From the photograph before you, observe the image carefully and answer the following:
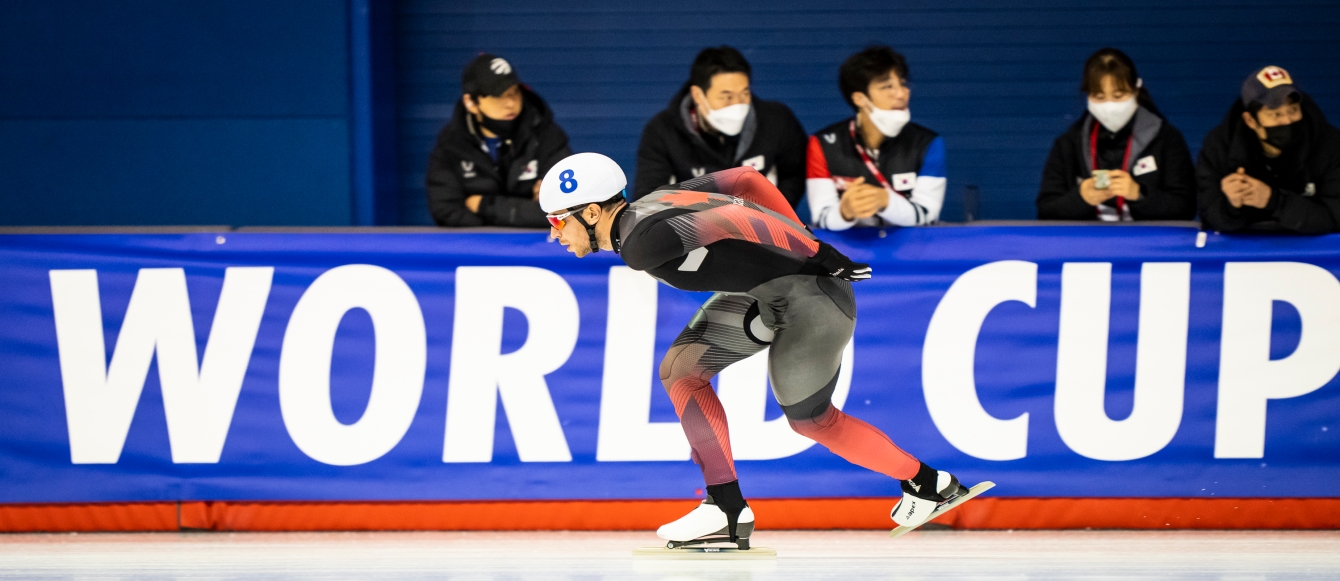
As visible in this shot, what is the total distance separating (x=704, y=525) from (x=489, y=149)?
77.1 inches

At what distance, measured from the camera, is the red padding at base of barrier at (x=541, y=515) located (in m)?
4.26

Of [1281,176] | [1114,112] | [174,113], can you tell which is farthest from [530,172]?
[1281,176]

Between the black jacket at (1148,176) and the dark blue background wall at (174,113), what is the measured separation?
152 inches

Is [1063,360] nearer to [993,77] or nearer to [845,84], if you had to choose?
[845,84]

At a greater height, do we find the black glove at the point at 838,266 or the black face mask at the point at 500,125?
the black face mask at the point at 500,125

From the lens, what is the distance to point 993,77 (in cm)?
664

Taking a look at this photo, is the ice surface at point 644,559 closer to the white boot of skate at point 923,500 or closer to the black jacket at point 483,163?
the white boot of skate at point 923,500

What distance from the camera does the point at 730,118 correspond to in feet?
14.4

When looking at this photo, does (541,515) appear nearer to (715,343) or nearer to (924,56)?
(715,343)

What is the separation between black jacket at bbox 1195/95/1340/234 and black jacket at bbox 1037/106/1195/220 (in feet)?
0.61

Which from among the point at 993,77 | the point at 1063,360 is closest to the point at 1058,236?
the point at 1063,360

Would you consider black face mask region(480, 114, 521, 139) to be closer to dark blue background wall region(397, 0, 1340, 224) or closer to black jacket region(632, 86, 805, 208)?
black jacket region(632, 86, 805, 208)

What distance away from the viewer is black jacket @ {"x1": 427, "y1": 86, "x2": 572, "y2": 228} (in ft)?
14.9

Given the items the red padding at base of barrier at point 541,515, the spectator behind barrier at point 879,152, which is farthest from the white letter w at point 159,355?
the spectator behind barrier at point 879,152
